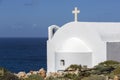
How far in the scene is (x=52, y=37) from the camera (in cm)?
3094

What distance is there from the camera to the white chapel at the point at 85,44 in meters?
27.9

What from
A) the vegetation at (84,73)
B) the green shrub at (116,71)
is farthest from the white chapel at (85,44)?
the green shrub at (116,71)

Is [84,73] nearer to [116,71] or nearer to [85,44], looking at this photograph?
[116,71]

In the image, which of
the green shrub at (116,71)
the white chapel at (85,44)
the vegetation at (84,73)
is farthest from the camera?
the white chapel at (85,44)

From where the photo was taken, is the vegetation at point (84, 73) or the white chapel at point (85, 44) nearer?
the vegetation at point (84, 73)

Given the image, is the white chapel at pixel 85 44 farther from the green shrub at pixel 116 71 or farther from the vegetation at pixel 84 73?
the green shrub at pixel 116 71

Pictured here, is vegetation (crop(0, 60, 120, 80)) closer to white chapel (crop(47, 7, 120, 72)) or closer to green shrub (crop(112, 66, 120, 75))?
green shrub (crop(112, 66, 120, 75))

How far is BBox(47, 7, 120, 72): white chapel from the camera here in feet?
91.5

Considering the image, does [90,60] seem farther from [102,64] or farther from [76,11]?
[76,11]

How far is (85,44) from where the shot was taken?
2872cm

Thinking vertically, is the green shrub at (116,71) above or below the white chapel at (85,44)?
below

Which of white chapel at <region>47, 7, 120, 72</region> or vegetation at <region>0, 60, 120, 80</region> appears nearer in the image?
vegetation at <region>0, 60, 120, 80</region>

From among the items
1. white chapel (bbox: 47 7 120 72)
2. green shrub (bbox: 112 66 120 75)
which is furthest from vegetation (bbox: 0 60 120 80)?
white chapel (bbox: 47 7 120 72)

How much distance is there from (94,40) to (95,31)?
1.64 ft
